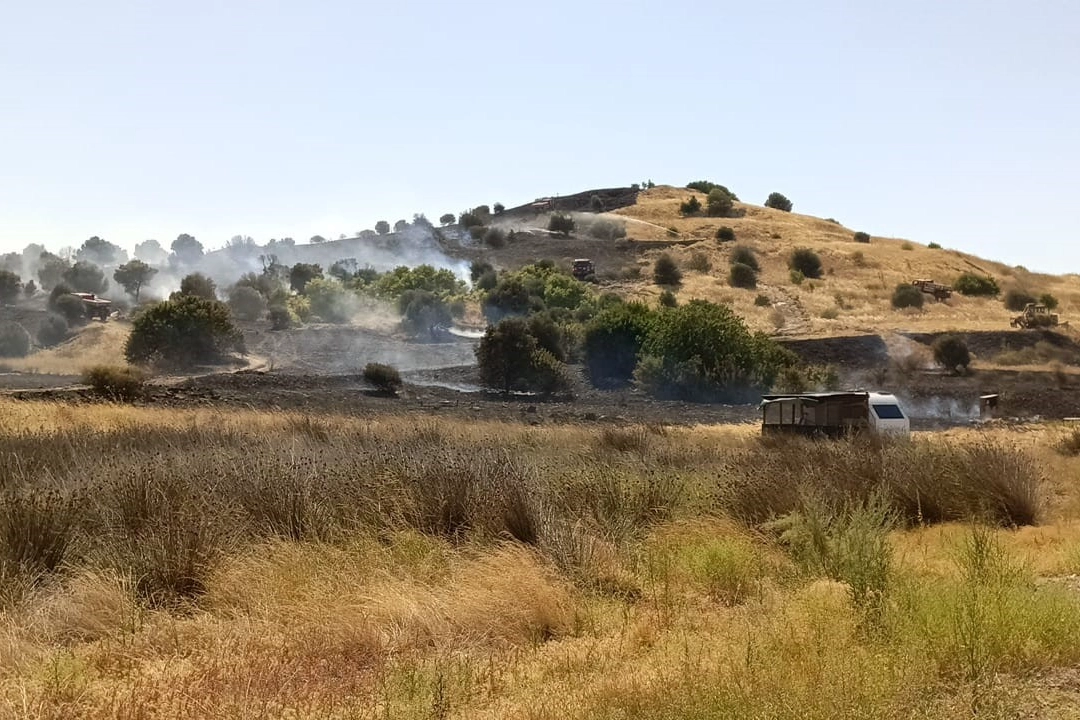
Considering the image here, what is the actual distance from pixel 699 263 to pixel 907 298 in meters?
19.9

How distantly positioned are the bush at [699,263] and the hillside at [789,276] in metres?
0.46

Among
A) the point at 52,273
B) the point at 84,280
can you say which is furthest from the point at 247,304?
the point at 52,273

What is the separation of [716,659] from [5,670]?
4.04 metres

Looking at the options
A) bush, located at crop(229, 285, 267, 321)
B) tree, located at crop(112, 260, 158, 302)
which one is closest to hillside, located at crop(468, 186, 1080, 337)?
bush, located at crop(229, 285, 267, 321)

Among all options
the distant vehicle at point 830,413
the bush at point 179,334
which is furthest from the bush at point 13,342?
the distant vehicle at point 830,413

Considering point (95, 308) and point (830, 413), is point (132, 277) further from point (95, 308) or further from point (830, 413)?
point (830, 413)

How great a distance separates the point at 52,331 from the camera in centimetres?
6675

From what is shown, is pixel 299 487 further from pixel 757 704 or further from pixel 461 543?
pixel 757 704

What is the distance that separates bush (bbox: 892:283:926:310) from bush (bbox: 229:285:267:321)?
46321mm

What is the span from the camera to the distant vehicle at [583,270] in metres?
86.0

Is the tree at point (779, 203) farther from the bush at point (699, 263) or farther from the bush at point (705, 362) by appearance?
the bush at point (705, 362)

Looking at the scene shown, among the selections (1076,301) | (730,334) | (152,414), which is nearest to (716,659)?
Result: (152,414)

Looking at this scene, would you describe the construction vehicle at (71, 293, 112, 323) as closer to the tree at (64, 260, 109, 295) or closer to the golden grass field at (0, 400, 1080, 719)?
the tree at (64, 260, 109, 295)

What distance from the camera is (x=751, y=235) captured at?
105 m
